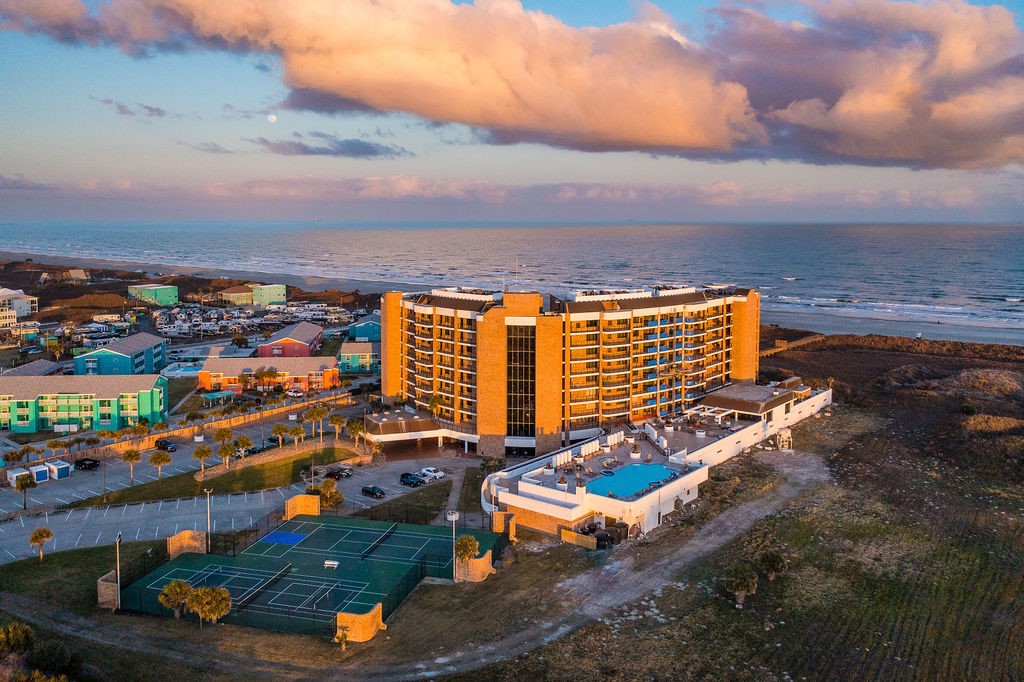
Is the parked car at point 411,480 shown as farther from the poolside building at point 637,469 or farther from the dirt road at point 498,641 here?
the dirt road at point 498,641

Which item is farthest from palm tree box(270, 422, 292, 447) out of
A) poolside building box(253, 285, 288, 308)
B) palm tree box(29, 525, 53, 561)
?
poolside building box(253, 285, 288, 308)

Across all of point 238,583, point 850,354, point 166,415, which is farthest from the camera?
point 850,354

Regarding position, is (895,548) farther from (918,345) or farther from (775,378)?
(918,345)

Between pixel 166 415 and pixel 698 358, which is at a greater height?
pixel 698 358

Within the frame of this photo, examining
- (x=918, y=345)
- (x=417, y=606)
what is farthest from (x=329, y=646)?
(x=918, y=345)

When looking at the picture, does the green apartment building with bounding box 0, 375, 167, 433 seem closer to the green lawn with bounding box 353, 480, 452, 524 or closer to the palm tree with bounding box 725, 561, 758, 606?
the green lawn with bounding box 353, 480, 452, 524

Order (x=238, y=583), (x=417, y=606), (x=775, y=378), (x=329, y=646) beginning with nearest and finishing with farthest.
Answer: (x=329, y=646), (x=417, y=606), (x=238, y=583), (x=775, y=378)

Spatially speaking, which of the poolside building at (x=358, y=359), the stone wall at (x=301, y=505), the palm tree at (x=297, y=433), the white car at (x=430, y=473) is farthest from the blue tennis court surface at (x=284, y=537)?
the poolside building at (x=358, y=359)
